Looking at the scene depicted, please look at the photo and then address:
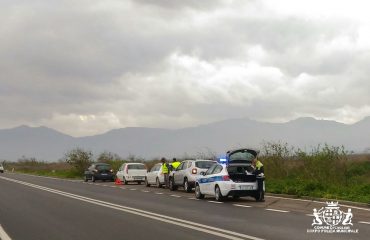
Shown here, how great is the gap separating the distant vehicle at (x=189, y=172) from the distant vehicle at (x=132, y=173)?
9108 millimetres

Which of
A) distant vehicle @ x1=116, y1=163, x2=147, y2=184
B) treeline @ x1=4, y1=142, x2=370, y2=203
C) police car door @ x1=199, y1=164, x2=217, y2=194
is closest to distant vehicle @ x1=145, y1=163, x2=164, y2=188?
distant vehicle @ x1=116, y1=163, x2=147, y2=184

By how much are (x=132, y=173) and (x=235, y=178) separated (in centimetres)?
1732

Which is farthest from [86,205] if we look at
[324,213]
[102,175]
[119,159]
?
[119,159]

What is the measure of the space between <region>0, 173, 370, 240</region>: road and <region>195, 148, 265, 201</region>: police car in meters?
0.49

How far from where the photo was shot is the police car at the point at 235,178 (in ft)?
67.2

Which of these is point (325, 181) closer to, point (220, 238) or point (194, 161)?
point (194, 161)

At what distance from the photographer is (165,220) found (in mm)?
14469

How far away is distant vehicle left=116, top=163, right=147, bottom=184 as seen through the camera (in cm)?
3709

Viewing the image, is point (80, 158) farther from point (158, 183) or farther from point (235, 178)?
point (235, 178)

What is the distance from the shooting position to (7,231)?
1277 centimetres

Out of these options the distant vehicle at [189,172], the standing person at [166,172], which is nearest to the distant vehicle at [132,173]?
the standing person at [166,172]

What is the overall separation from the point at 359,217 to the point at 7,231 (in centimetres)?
891

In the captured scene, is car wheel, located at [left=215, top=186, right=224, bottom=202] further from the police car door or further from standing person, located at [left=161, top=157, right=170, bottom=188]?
standing person, located at [left=161, top=157, right=170, bottom=188]

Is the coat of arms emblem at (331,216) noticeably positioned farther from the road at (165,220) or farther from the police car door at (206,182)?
the police car door at (206,182)
